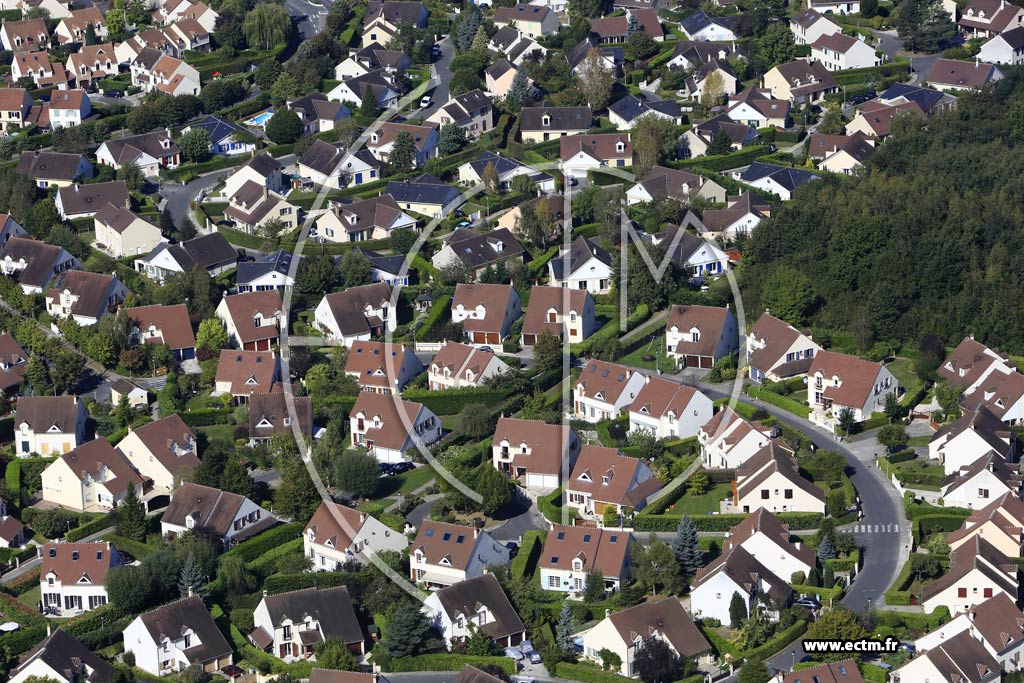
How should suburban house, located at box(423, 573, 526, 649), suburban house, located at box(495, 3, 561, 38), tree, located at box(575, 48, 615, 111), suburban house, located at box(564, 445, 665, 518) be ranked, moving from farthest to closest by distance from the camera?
suburban house, located at box(495, 3, 561, 38) → tree, located at box(575, 48, 615, 111) → suburban house, located at box(564, 445, 665, 518) → suburban house, located at box(423, 573, 526, 649)

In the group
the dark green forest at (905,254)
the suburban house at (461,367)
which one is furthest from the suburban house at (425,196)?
the suburban house at (461,367)

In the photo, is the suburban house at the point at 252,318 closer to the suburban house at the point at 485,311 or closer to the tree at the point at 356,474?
the suburban house at the point at 485,311

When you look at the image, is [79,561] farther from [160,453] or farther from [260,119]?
[260,119]

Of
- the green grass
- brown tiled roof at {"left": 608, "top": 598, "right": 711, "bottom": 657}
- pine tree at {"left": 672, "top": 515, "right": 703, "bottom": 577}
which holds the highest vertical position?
brown tiled roof at {"left": 608, "top": 598, "right": 711, "bottom": 657}

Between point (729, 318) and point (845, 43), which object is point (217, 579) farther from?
point (845, 43)

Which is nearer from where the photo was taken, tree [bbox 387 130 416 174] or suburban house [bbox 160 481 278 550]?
suburban house [bbox 160 481 278 550]

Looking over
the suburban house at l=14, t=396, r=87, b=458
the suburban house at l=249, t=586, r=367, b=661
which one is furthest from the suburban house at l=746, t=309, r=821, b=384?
the suburban house at l=14, t=396, r=87, b=458

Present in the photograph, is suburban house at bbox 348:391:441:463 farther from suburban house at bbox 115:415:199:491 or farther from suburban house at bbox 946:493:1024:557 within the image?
suburban house at bbox 946:493:1024:557

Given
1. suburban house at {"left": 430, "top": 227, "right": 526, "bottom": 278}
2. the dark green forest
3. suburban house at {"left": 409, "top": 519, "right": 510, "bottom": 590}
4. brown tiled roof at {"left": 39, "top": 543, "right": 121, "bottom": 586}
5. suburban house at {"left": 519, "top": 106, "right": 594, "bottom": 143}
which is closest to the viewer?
suburban house at {"left": 409, "top": 519, "right": 510, "bottom": 590}
